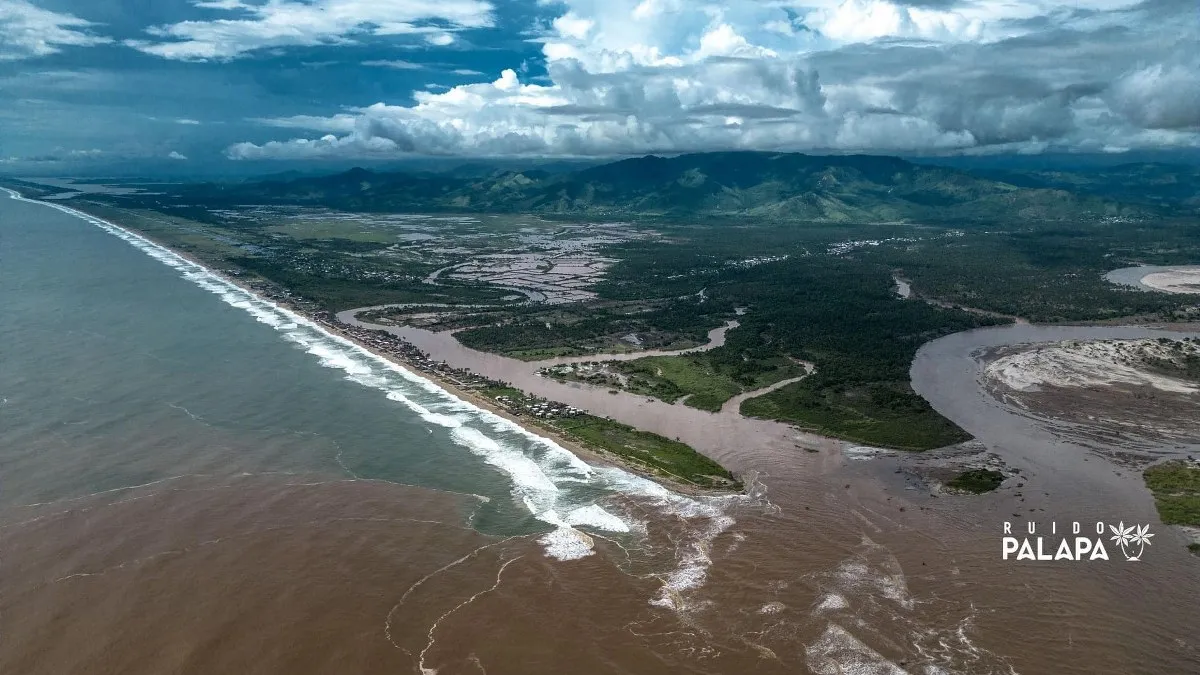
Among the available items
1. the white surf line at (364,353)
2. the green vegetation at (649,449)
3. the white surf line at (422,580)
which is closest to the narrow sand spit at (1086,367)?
the green vegetation at (649,449)

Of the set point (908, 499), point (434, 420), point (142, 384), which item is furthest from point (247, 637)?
point (142, 384)

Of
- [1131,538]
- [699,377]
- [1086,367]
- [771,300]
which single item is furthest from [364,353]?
[1086,367]

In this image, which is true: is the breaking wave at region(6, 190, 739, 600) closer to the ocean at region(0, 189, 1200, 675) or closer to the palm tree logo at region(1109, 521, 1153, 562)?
the ocean at region(0, 189, 1200, 675)

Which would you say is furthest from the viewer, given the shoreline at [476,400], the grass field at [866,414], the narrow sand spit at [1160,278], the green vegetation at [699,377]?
the narrow sand spit at [1160,278]

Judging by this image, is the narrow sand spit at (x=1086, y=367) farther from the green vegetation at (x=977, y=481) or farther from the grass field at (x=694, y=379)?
the green vegetation at (x=977, y=481)

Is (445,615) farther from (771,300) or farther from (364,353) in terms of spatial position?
(771,300)

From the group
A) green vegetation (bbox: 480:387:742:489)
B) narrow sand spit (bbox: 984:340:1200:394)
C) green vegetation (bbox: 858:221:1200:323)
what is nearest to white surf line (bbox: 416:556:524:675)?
green vegetation (bbox: 480:387:742:489)
